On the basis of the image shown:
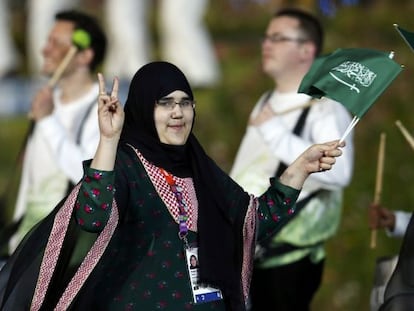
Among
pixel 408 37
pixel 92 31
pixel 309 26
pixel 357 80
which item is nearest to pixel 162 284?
pixel 357 80

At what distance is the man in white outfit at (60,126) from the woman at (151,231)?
1.45 metres

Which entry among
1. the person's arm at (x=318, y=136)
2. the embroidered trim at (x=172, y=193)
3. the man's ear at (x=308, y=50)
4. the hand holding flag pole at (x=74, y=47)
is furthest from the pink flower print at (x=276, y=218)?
the hand holding flag pole at (x=74, y=47)

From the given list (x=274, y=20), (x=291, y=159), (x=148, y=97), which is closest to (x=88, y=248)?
(x=148, y=97)

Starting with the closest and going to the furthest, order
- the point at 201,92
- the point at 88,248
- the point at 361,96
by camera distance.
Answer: the point at 88,248
the point at 361,96
the point at 201,92

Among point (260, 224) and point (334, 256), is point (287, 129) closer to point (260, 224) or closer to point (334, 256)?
point (260, 224)

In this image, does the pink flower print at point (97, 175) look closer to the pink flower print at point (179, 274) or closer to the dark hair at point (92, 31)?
the pink flower print at point (179, 274)

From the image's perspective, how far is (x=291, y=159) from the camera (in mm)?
6566

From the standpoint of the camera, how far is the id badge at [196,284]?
17.5 feet

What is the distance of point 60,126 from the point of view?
6.88 meters

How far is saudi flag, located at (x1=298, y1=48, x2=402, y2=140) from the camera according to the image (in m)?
5.65

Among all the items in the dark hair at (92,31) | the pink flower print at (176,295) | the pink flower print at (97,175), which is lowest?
the pink flower print at (176,295)

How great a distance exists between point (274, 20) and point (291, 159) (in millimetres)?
905

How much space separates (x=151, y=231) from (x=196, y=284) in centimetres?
24

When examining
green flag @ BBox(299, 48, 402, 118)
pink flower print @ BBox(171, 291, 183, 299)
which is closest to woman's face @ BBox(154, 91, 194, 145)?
pink flower print @ BBox(171, 291, 183, 299)
